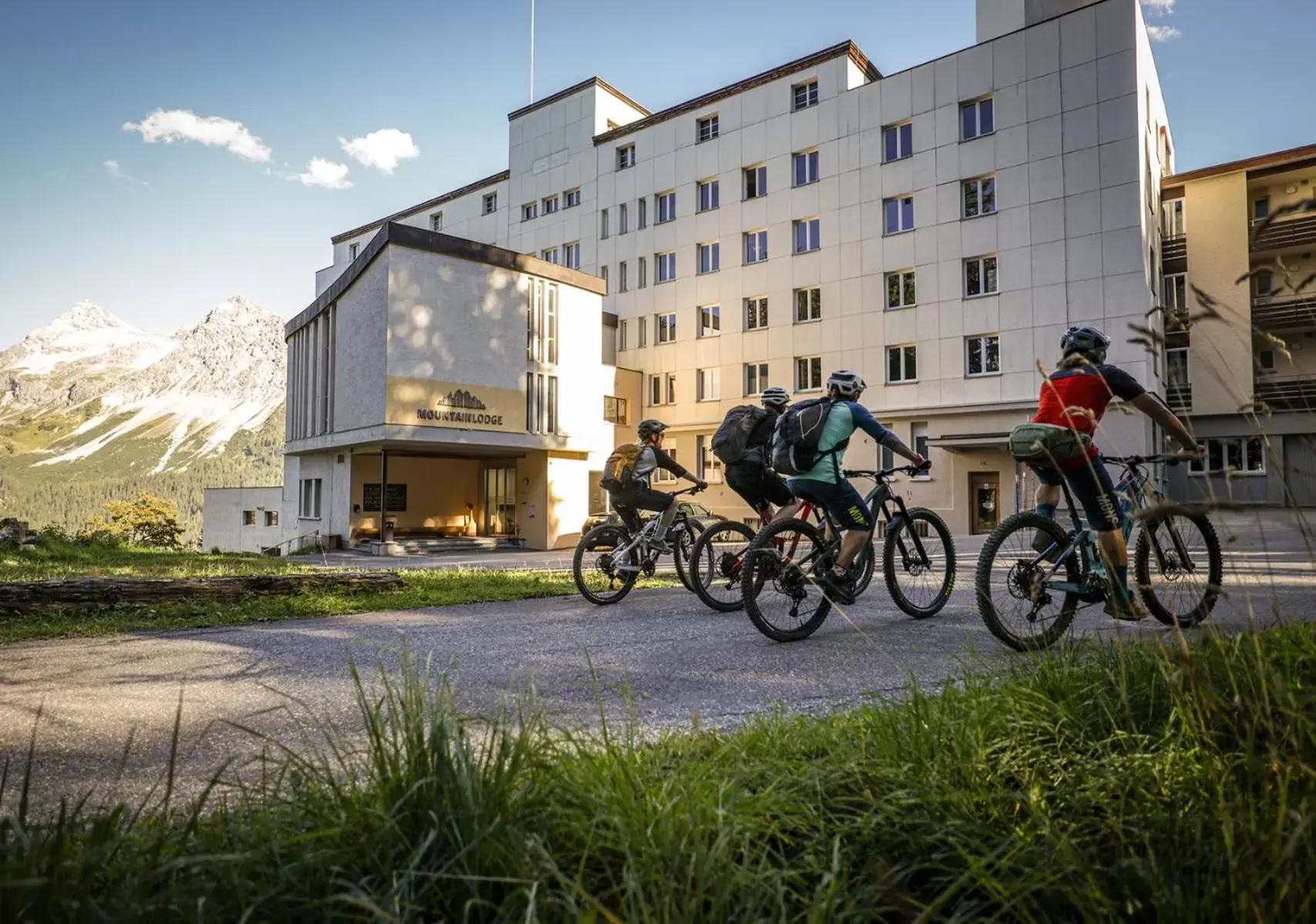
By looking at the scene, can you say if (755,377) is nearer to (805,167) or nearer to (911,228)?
(911,228)

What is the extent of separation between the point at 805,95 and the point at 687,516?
30.3 m

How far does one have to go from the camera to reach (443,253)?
77.8 ft

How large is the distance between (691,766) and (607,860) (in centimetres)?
47

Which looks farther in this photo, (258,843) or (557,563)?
(557,563)

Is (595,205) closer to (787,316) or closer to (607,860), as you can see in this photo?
(787,316)

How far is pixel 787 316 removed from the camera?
3428cm

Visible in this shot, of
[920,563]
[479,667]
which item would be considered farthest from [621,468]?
[479,667]

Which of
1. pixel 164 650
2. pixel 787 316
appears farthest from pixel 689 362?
pixel 164 650

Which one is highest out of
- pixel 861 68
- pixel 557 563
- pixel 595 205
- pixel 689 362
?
pixel 861 68

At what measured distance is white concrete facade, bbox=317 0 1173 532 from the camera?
90.1ft

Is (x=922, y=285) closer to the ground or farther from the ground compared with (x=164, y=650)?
farther from the ground

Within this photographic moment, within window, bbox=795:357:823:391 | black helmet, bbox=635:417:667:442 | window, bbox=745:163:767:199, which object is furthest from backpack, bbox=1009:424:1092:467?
window, bbox=745:163:767:199

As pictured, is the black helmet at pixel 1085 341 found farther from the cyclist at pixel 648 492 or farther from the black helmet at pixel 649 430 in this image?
the black helmet at pixel 649 430

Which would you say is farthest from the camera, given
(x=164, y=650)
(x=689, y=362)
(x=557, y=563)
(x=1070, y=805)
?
(x=689, y=362)
